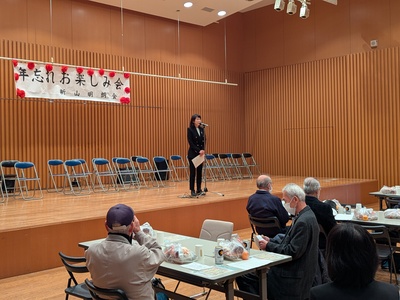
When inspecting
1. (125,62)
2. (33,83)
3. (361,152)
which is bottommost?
(361,152)

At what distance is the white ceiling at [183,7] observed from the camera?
34.3ft

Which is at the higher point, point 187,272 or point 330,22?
point 330,22

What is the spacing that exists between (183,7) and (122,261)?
9.50m

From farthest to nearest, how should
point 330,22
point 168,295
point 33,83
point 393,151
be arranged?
point 330,22 → point 393,151 → point 33,83 → point 168,295

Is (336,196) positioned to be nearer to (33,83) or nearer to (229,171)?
(229,171)

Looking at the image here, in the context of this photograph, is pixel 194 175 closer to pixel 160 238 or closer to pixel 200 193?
pixel 200 193

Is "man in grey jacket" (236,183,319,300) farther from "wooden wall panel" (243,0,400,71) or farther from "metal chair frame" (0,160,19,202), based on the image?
"wooden wall panel" (243,0,400,71)

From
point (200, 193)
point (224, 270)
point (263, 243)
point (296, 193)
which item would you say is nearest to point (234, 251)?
point (224, 270)

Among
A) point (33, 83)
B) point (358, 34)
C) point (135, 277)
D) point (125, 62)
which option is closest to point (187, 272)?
point (135, 277)

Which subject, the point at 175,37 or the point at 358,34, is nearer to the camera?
the point at 358,34

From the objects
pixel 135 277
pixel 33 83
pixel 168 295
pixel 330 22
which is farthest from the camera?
pixel 330 22

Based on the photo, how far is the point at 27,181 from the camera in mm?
9531

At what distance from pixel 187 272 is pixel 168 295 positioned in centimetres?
69

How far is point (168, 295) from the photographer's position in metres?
3.31
